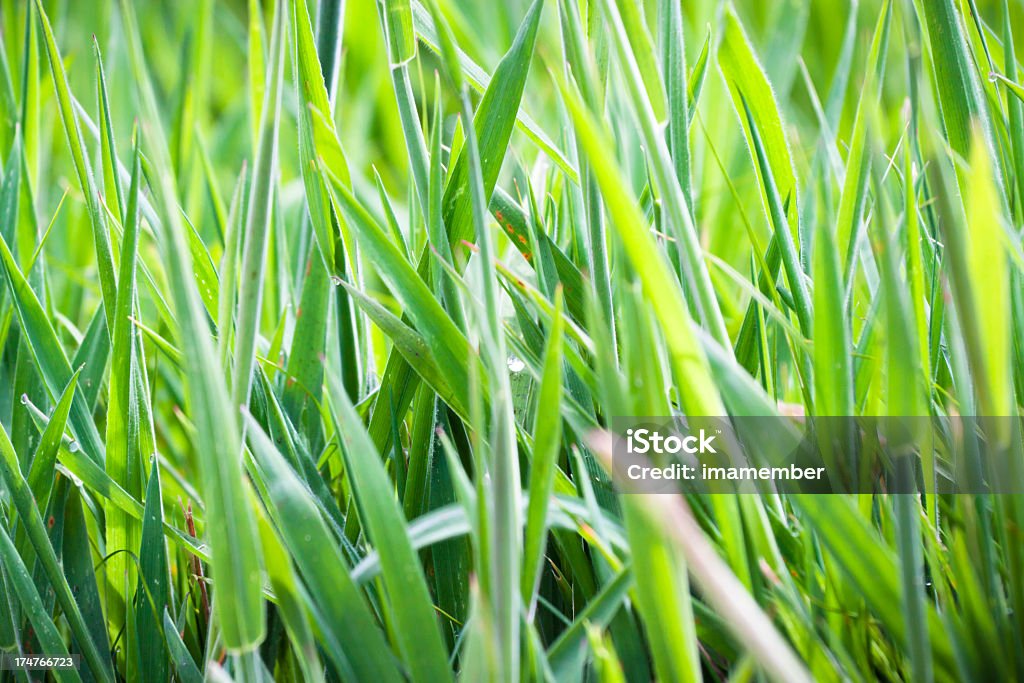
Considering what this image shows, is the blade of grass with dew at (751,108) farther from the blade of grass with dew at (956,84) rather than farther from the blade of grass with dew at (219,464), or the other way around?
the blade of grass with dew at (219,464)

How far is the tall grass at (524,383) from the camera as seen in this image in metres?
0.26

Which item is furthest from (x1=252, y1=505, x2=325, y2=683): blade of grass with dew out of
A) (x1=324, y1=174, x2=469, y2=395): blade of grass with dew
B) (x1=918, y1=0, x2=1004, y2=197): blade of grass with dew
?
(x1=918, y1=0, x2=1004, y2=197): blade of grass with dew

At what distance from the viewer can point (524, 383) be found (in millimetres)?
425

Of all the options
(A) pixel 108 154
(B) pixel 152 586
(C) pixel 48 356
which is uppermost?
(A) pixel 108 154

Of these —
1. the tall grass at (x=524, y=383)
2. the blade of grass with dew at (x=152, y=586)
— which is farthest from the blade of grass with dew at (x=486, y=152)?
the blade of grass with dew at (x=152, y=586)

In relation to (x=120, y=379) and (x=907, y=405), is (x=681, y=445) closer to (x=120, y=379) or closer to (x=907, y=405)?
(x=907, y=405)

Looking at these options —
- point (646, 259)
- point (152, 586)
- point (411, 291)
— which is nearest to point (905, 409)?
point (646, 259)

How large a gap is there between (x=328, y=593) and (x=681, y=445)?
145mm

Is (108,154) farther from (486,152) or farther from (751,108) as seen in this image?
(751,108)

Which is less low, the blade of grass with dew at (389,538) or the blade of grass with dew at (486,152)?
the blade of grass with dew at (486,152)

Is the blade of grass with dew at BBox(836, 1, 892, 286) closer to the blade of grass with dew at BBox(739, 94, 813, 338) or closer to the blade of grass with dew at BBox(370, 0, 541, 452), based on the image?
the blade of grass with dew at BBox(739, 94, 813, 338)

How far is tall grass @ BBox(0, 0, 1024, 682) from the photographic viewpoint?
0.26 meters

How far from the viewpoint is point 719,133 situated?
1.01 meters

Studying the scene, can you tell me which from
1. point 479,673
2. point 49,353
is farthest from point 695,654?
point 49,353
